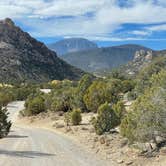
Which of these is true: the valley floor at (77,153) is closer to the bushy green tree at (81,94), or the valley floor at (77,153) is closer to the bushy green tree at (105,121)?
the bushy green tree at (105,121)

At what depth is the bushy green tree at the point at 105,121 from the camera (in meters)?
32.8

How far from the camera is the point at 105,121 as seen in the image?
33.0 meters

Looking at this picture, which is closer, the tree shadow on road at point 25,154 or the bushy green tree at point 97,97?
the tree shadow on road at point 25,154

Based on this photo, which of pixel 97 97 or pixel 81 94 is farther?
pixel 81 94

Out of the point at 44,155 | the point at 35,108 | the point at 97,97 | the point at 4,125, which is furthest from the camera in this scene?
the point at 35,108

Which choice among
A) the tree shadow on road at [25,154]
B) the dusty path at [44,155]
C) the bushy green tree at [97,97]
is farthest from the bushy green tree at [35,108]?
the tree shadow on road at [25,154]

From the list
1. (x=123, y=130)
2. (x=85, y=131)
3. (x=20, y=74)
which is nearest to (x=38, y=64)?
(x=20, y=74)

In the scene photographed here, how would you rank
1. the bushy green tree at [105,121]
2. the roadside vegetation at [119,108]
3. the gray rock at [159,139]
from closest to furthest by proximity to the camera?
the roadside vegetation at [119,108], the gray rock at [159,139], the bushy green tree at [105,121]

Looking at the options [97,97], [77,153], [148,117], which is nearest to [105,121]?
[77,153]

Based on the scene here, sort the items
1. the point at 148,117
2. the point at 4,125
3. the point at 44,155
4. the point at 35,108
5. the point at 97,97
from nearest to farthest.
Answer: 1. the point at 148,117
2. the point at 44,155
3. the point at 4,125
4. the point at 97,97
5. the point at 35,108

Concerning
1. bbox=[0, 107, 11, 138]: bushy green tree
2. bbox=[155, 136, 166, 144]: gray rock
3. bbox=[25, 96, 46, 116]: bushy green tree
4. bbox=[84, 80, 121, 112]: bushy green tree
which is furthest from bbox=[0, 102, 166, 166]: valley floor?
bbox=[25, 96, 46, 116]: bushy green tree

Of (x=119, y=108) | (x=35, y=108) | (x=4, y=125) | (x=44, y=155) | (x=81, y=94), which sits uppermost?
(x=4, y=125)

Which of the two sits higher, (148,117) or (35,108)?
(148,117)

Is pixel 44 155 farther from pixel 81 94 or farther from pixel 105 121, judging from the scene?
pixel 81 94
